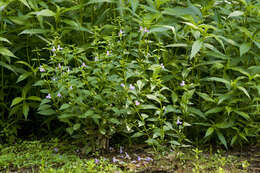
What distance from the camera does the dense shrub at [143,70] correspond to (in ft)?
8.88

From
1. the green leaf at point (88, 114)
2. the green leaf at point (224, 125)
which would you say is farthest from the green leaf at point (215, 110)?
the green leaf at point (88, 114)

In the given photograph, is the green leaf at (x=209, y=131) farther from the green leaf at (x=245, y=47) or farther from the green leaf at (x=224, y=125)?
the green leaf at (x=245, y=47)

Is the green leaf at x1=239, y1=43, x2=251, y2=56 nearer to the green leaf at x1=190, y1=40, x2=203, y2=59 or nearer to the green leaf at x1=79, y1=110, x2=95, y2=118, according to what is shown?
the green leaf at x1=190, y1=40, x2=203, y2=59

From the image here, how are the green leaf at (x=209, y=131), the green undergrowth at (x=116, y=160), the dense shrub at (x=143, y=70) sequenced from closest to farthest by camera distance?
the green undergrowth at (x=116, y=160) → the dense shrub at (x=143, y=70) → the green leaf at (x=209, y=131)

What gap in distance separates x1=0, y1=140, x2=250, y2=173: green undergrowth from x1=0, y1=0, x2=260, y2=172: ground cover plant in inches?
4.5

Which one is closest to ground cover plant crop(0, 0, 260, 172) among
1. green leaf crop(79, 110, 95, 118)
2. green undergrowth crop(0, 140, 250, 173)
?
green leaf crop(79, 110, 95, 118)

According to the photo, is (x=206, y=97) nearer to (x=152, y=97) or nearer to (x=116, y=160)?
(x=152, y=97)

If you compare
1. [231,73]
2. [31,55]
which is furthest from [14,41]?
[231,73]

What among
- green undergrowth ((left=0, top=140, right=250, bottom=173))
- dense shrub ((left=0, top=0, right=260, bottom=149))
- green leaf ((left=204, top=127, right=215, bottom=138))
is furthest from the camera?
green leaf ((left=204, top=127, right=215, bottom=138))

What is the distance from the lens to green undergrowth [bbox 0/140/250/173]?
2570 millimetres

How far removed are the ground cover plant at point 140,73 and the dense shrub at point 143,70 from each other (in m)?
0.01

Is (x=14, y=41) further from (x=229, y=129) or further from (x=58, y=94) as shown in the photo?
(x=229, y=129)

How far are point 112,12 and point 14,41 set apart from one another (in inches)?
41.8

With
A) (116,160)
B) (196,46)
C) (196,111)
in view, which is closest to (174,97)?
(196,111)
